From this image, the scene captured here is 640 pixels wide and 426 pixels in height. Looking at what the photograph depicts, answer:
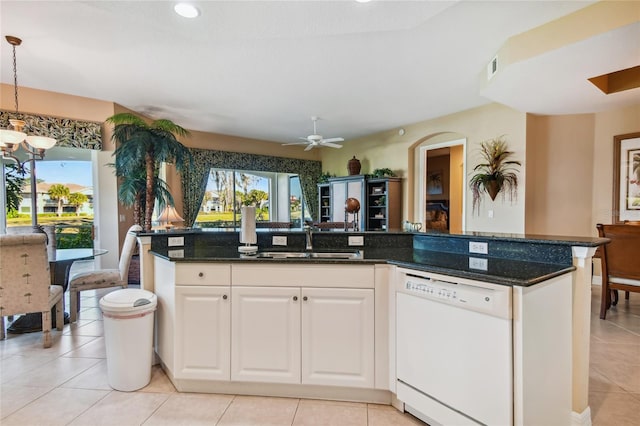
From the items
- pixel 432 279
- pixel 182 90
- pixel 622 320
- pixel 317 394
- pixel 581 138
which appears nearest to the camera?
pixel 432 279

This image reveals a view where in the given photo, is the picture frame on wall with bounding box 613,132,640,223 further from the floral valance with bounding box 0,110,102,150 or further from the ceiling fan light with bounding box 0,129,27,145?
the floral valance with bounding box 0,110,102,150

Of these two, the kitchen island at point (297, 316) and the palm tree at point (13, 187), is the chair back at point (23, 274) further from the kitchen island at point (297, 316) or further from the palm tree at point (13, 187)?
the palm tree at point (13, 187)

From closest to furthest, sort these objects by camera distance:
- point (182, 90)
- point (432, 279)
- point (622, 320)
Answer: point (432, 279) → point (622, 320) → point (182, 90)

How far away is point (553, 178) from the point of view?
4.85 m

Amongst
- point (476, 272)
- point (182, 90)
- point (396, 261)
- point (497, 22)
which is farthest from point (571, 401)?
point (182, 90)

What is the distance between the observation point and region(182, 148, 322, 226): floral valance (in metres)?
6.64

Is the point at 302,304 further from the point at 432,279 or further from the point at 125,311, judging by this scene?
the point at 125,311

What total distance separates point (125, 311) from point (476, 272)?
2117 mm

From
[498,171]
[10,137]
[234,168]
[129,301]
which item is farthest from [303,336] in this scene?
[234,168]

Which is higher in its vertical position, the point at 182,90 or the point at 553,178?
the point at 182,90

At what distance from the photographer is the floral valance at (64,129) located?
434cm

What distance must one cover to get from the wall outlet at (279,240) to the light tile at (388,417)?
4.44ft

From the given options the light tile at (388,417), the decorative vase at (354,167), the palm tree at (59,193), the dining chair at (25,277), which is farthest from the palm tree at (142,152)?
the light tile at (388,417)

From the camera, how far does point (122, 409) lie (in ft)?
6.56
